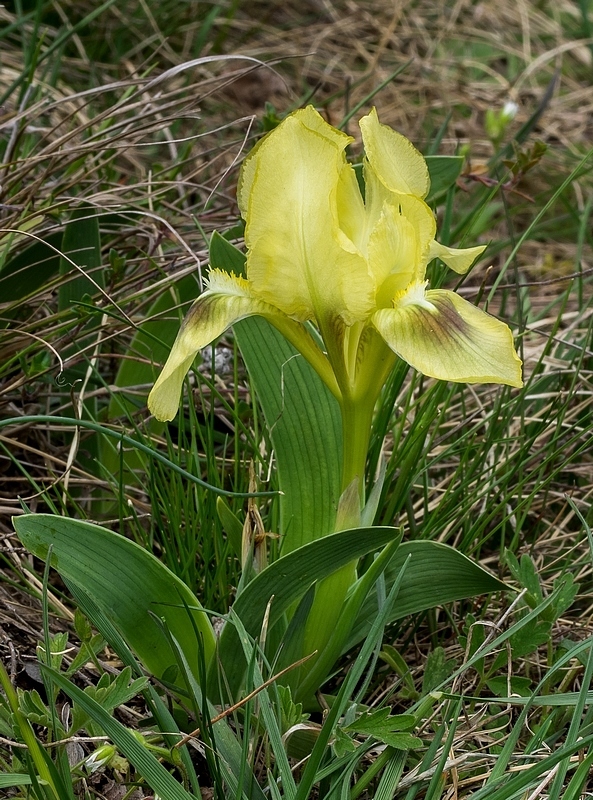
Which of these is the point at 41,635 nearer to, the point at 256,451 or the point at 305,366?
the point at 256,451

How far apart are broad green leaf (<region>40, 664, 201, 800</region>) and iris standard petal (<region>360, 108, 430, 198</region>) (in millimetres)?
641

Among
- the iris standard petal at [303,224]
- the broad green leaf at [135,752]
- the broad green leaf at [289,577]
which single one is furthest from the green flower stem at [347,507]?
the broad green leaf at [135,752]

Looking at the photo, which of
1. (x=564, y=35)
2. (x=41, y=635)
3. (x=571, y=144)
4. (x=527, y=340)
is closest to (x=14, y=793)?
(x=41, y=635)

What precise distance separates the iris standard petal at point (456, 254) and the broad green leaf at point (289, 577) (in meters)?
0.36

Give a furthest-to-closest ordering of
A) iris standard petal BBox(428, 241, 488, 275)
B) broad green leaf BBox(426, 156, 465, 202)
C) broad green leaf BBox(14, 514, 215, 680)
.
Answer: broad green leaf BBox(426, 156, 465, 202) → iris standard petal BBox(428, 241, 488, 275) → broad green leaf BBox(14, 514, 215, 680)

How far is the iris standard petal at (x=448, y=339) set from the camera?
0.90m

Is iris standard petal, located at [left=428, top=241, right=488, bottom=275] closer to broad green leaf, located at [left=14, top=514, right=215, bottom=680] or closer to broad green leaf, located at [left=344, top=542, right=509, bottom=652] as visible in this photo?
broad green leaf, located at [left=344, top=542, right=509, bottom=652]

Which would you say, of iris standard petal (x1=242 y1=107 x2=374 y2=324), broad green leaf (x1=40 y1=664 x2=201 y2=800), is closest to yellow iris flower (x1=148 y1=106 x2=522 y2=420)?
iris standard petal (x1=242 y1=107 x2=374 y2=324)

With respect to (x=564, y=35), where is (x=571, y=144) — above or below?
below

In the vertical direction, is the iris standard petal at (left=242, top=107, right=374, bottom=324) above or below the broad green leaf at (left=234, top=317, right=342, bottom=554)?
above

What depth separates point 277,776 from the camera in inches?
42.4

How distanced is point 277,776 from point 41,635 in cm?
38

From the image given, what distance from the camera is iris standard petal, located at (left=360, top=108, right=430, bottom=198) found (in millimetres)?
1002

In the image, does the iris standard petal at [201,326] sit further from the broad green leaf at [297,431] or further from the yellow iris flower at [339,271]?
the broad green leaf at [297,431]
